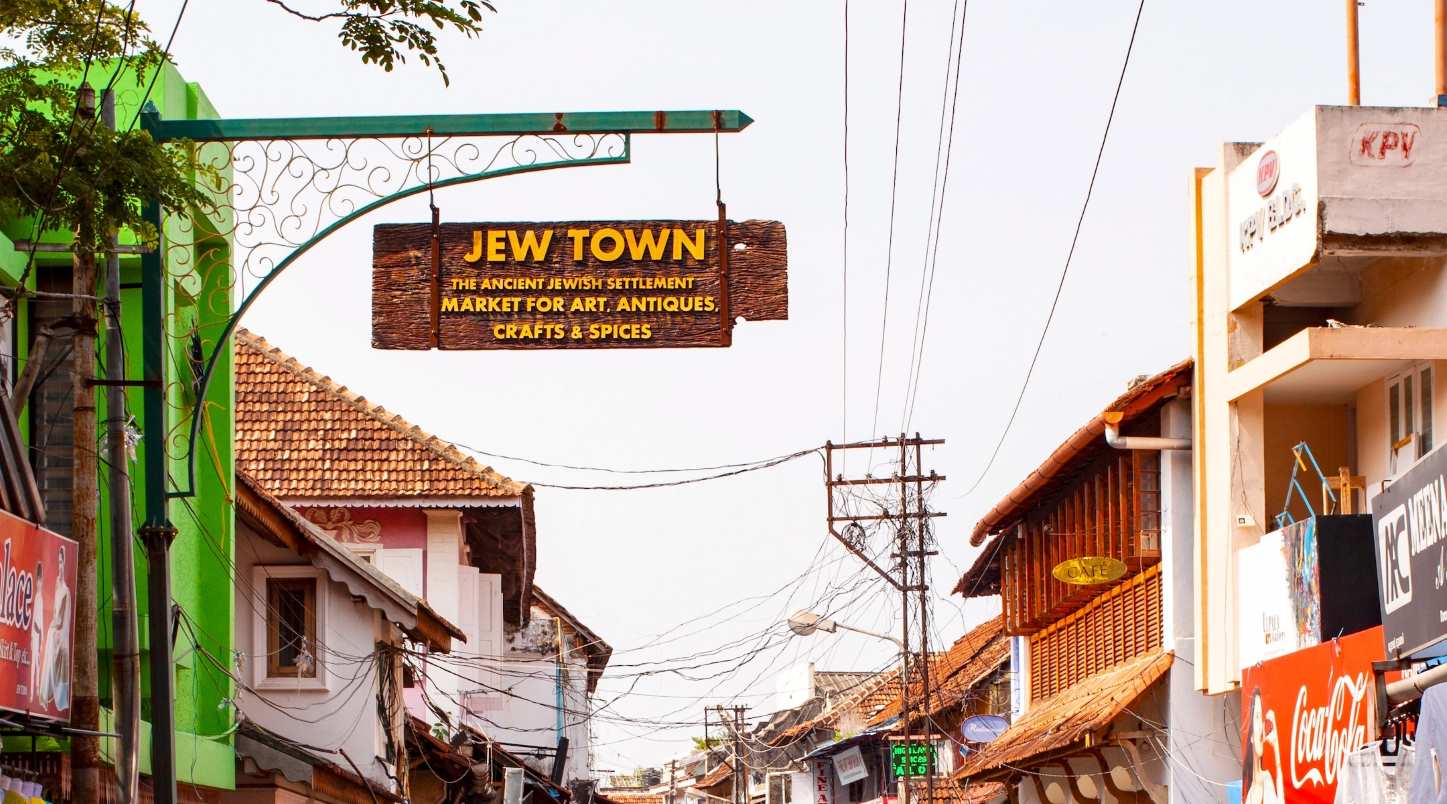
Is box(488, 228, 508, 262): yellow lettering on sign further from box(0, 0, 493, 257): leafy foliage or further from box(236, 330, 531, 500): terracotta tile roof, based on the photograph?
box(236, 330, 531, 500): terracotta tile roof

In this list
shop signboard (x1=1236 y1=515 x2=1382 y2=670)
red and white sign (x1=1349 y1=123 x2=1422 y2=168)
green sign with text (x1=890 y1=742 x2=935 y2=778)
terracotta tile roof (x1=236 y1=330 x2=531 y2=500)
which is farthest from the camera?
green sign with text (x1=890 y1=742 x2=935 y2=778)

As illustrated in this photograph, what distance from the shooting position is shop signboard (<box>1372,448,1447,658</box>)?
9906 millimetres

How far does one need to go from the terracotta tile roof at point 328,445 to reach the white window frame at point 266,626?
8.08 m

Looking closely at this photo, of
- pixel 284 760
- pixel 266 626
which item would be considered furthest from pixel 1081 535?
pixel 284 760

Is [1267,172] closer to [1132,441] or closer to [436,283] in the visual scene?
[1132,441]

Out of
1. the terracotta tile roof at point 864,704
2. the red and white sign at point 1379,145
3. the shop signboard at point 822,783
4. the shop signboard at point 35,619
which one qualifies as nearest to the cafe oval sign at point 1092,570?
the red and white sign at point 1379,145

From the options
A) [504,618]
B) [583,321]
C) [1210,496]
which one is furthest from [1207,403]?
[504,618]

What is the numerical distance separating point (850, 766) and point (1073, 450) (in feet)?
104

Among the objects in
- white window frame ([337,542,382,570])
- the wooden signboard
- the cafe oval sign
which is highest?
the wooden signboard

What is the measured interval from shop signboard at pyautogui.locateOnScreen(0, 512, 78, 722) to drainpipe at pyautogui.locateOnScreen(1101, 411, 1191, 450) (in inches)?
562

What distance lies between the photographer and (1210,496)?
23609 millimetres

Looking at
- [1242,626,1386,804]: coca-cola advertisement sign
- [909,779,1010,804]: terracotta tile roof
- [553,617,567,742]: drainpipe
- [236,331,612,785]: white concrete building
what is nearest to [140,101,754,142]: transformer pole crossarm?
[1242,626,1386,804]: coca-cola advertisement sign

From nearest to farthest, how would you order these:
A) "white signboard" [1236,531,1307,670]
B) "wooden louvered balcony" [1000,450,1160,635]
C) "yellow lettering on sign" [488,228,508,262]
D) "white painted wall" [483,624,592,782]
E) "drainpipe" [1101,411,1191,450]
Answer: "yellow lettering on sign" [488,228,508,262] < "white signboard" [1236,531,1307,670] < "drainpipe" [1101,411,1191,450] < "wooden louvered balcony" [1000,450,1160,635] < "white painted wall" [483,624,592,782]

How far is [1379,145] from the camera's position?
2139 cm
